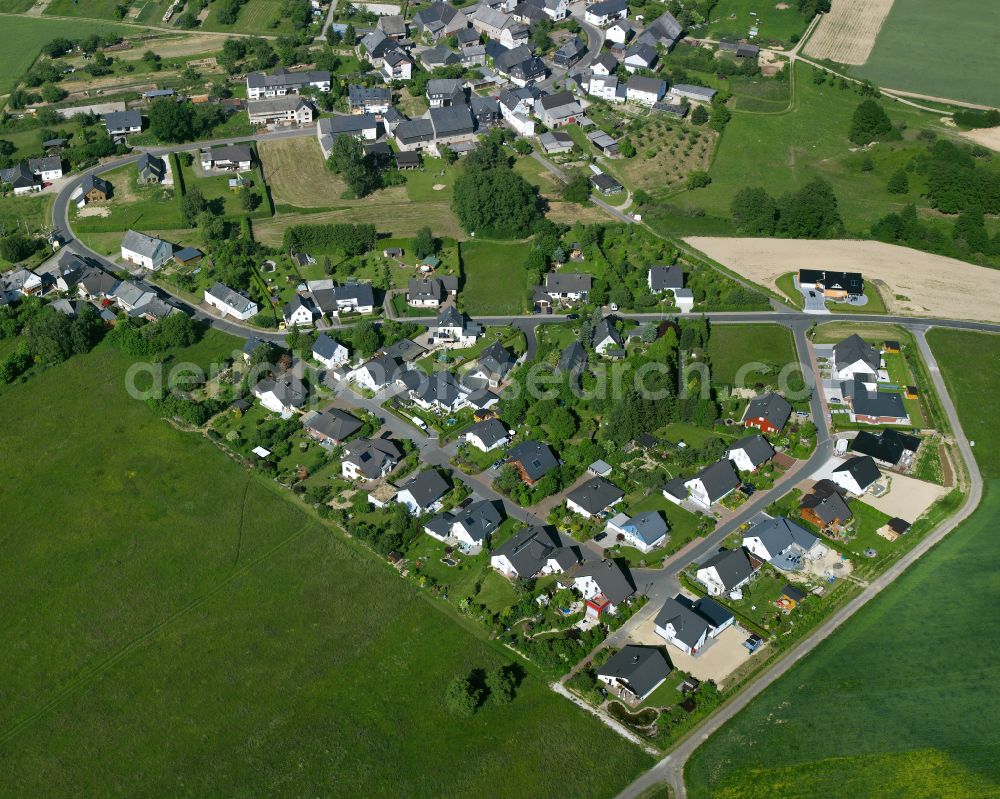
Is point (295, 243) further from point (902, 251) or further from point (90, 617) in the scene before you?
point (902, 251)

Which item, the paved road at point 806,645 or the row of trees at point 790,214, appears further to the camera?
the row of trees at point 790,214

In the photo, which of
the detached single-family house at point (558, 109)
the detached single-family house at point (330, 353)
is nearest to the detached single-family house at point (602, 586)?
the detached single-family house at point (330, 353)

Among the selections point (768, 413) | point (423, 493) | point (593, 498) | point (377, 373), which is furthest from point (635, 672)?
point (377, 373)

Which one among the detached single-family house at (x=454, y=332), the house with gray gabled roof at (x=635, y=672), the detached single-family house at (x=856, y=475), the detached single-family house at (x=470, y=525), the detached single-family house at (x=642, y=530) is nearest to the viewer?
the house with gray gabled roof at (x=635, y=672)

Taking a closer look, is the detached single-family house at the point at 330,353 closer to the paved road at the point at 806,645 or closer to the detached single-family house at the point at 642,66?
the paved road at the point at 806,645

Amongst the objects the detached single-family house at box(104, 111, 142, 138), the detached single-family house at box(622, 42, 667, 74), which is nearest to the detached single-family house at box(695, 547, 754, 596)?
the detached single-family house at box(622, 42, 667, 74)

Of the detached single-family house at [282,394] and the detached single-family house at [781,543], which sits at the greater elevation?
the detached single-family house at [781,543]
